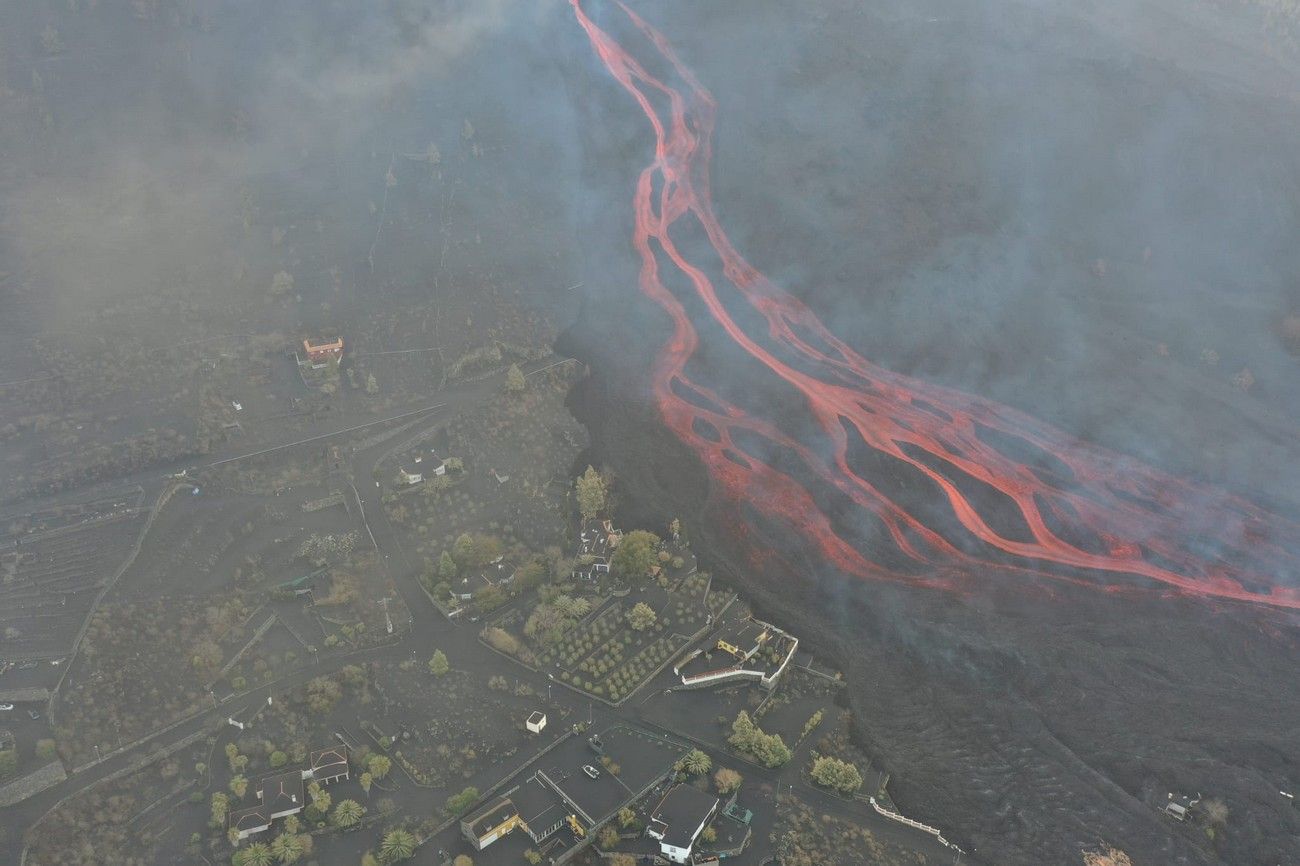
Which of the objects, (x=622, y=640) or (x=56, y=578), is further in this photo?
(x=622, y=640)

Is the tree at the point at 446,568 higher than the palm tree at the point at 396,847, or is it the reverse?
the tree at the point at 446,568

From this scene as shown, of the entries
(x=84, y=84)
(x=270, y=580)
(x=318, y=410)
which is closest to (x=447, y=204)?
(x=318, y=410)

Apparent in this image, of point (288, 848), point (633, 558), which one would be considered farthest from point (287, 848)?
point (633, 558)

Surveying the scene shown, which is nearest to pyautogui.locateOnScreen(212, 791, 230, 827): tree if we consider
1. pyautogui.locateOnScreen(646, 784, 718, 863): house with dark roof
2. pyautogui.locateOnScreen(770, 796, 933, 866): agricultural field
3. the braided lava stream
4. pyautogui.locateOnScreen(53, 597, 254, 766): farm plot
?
pyautogui.locateOnScreen(53, 597, 254, 766): farm plot

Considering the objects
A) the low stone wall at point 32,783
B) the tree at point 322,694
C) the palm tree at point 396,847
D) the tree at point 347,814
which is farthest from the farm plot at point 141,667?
the palm tree at point 396,847

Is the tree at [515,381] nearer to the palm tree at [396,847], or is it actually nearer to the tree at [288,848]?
the palm tree at [396,847]

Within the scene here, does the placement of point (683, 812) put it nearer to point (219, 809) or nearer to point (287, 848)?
point (287, 848)

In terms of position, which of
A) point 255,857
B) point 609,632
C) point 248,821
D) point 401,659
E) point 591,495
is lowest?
point 248,821
